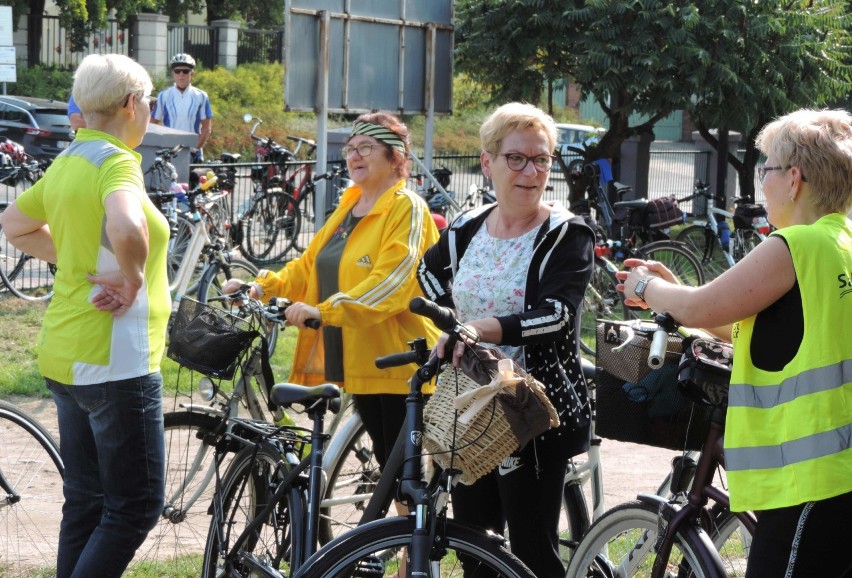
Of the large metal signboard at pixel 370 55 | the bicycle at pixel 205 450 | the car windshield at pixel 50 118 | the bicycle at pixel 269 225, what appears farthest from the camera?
the car windshield at pixel 50 118

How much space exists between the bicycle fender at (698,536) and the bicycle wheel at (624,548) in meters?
0.04

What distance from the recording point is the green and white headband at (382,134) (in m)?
4.99

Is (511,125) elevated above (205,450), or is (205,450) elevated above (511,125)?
(511,125)

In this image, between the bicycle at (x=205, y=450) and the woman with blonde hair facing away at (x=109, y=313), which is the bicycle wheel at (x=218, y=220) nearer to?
the bicycle at (x=205, y=450)

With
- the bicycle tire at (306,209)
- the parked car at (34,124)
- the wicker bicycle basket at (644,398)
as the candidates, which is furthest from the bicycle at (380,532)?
the parked car at (34,124)

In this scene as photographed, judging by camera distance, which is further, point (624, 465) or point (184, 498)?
point (624, 465)

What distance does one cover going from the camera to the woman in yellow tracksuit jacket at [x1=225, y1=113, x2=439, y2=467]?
15.5 ft

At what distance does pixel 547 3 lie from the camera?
1583 centimetres

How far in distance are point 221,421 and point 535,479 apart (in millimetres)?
1485

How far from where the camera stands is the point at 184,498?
16.6ft

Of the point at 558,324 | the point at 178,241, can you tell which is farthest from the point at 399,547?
the point at 178,241

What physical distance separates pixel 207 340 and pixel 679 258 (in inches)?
302

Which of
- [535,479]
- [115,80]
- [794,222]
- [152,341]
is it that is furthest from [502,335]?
[115,80]

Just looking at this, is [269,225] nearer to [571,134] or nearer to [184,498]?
[184,498]
